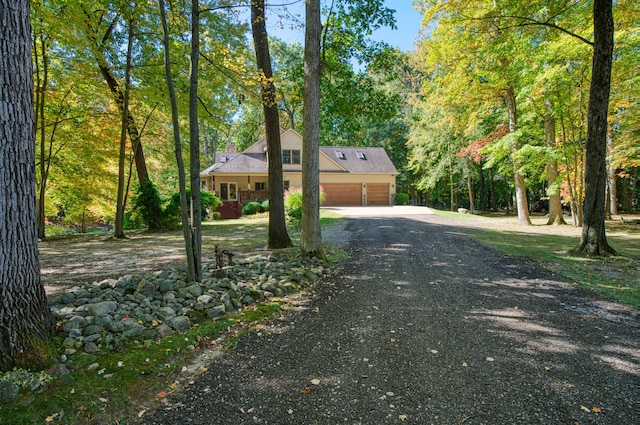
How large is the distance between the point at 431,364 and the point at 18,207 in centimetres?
346

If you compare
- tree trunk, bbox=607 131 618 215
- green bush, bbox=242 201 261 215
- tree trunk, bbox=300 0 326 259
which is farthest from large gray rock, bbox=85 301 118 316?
tree trunk, bbox=607 131 618 215

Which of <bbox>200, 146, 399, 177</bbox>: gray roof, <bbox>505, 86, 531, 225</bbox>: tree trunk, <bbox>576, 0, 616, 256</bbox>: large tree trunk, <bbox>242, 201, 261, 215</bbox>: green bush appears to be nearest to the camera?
<bbox>576, 0, 616, 256</bbox>: large tree trunk

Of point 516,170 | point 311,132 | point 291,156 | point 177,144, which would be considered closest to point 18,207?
point 177,144

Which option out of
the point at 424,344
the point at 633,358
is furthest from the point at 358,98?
the point at 633,358

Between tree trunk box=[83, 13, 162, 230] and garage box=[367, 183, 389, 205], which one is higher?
tree trunk box=[83, 13, 162, 230]

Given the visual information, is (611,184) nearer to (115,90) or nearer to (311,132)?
(311,132)

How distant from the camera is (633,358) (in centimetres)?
284

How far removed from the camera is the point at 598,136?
689 centimetres

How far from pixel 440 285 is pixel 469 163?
20.3 metres

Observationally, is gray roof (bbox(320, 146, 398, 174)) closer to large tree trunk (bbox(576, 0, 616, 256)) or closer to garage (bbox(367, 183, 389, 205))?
garage (bbox(367, 183, 389, 205))

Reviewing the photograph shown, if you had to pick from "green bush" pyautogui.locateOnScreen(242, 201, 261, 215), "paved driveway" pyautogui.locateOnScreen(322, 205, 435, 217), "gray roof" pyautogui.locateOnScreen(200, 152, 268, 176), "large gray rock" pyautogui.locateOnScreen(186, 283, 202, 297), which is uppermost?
"gray roof" pyautogui.locateOnScreen(200, 152, 268, 176)

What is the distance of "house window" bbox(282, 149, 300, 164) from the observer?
26.2 meters

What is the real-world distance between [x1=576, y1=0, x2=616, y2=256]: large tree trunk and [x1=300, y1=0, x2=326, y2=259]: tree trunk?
18.8 feet

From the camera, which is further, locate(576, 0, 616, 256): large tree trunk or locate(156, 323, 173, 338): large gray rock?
locate(576, 0, 616, 256): large tree trunk
